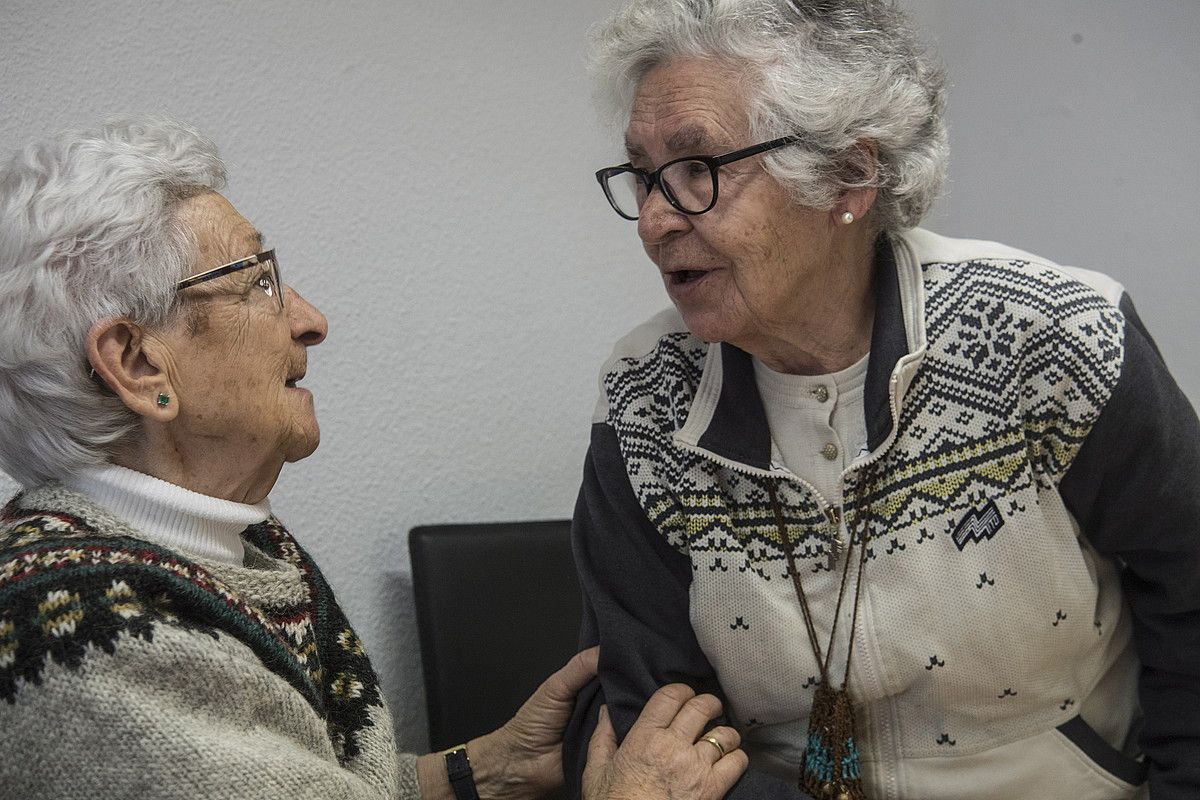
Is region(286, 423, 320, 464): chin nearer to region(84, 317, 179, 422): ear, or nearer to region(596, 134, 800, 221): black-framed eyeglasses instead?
region(84, 317, 179, 422): ear

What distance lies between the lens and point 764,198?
1318 mm

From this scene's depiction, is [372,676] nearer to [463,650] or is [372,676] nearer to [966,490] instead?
[463,650]

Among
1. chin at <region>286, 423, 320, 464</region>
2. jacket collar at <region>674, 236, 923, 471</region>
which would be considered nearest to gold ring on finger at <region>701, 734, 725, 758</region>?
Answer: jacket collar at <region>674, 236, 923, 471</region>

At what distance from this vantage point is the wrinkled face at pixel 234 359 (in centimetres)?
121

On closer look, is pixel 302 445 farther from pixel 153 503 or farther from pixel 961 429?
pixel 961 429

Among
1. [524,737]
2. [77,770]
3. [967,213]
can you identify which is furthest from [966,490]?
[967,213]

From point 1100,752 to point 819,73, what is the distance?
885 mm

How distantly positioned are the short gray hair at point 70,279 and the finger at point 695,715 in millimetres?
695

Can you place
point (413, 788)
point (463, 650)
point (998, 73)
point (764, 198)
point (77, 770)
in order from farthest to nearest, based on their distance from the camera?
point (998, 73) < point (463, 650) < point (413, 788) < point (764, 198) < point (77, 770)

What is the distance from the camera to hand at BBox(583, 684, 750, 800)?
51.9 inches

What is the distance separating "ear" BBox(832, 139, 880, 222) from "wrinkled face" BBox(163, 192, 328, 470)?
2.16 ft

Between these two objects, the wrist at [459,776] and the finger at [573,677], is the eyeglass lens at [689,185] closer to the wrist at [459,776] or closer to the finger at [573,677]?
the finger at [573,677]

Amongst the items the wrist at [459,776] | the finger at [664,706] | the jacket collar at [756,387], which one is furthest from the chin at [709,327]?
the wrist at [459,776]

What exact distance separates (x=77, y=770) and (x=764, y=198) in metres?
0.90
